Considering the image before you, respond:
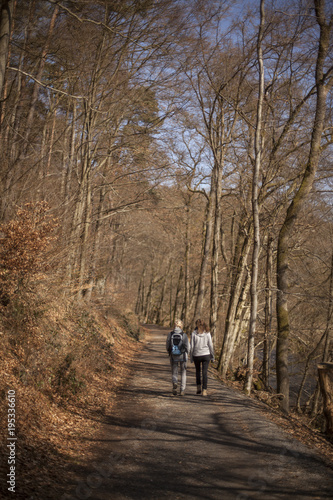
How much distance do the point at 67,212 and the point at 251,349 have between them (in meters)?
6.76

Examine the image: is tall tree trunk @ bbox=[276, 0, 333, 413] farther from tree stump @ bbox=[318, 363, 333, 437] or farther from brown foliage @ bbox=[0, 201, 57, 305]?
brown foliage @ bbox=[0, 201, 57, 305]

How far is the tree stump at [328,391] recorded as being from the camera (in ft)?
25.3

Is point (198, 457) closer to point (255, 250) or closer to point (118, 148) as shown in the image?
point (255, 250)

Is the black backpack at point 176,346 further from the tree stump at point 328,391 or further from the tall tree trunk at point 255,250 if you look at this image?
the tree stump at point 328,391

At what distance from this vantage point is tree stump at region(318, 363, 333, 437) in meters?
7.70

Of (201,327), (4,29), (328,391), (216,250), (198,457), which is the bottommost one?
(198,457)

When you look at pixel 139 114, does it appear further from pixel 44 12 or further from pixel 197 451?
pixel 197 451

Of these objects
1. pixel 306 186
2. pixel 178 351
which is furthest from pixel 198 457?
pixel 306 186

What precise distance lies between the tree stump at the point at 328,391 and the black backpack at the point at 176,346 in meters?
3.20

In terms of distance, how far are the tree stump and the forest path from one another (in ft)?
3.78

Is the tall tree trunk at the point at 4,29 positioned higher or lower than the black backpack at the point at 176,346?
higher

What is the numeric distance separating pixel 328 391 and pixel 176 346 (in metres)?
3.50

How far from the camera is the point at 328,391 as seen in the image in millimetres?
7789

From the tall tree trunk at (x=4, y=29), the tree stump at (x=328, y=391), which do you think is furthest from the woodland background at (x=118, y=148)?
the tree stump at (x=328, y=391)
